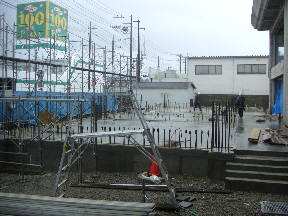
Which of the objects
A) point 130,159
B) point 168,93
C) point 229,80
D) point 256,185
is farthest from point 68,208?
point 229,80

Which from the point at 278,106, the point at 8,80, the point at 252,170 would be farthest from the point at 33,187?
the point at 278,106

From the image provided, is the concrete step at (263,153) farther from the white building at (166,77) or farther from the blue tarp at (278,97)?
the white building at (166,77)

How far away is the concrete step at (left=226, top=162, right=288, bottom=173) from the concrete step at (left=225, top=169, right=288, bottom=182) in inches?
5.3

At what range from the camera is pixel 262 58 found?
40.1m

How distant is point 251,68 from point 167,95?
1093 centimetres

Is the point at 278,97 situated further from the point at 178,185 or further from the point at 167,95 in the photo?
the point at 167,95

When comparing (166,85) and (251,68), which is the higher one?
(251,68)

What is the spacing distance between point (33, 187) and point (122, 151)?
314 centimetres

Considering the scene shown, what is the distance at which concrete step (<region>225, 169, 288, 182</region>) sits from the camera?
9312 millimetres

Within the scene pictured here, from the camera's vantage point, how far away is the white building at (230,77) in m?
39.9

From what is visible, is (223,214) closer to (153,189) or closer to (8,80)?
(153,189)

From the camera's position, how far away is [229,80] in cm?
4100

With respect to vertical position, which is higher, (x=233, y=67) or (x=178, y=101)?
(x=233, y=67)

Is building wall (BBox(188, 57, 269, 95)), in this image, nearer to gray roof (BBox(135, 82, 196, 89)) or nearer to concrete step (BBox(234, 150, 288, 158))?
gray roof (BBox(135, 82, 196, 89))
